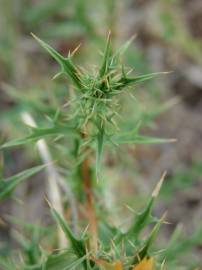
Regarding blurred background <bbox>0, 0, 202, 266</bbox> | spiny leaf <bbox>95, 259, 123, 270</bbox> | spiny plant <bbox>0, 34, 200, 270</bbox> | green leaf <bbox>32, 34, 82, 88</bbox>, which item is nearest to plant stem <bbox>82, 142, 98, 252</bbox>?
spiny plant <bbox>0, 34, 200, 270</bbox>

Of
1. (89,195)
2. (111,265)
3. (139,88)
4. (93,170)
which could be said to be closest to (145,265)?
(111,265)

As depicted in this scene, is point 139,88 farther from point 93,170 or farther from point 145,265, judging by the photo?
point 145,265

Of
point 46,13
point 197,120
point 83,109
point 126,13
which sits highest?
point 83,109

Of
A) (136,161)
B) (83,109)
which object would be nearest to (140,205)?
(136,161)

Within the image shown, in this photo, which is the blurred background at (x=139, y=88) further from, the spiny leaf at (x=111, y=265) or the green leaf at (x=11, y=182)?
the spiny leaf at (x=111, y=265)

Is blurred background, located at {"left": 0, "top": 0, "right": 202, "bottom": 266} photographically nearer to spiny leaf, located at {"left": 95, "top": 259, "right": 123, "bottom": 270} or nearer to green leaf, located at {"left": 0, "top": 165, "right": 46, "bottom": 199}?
Result: green leaf, located at {"left": 0, "top": 165, "right": 46, "bottom": 199}

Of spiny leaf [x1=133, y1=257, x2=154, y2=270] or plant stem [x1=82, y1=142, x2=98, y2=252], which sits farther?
plant stem [x1=82, y1=142, x2=98, y2=252]

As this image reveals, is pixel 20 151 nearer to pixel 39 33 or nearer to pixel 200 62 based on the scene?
pixel 39 33
